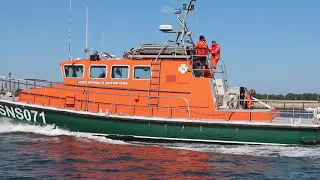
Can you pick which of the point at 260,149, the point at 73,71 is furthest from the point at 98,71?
the point at 260,149

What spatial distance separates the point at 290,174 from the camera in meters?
8.25

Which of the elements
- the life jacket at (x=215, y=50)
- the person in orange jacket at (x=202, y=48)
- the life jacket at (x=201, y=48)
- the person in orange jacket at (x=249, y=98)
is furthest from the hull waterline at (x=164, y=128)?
the life jacket at (x=215, y=50)

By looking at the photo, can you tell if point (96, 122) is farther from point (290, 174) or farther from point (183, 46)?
point (290, 174)

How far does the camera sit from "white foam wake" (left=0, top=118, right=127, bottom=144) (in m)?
11.7

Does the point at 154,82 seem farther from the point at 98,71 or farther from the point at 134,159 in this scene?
the point at 134,159

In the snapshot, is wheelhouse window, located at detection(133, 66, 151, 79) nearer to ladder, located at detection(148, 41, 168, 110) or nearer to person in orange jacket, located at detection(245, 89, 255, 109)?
ladder, located at detection(148, 41, 168, 110)

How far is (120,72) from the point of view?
40.3ft

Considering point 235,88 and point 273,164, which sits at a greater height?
point 235,88

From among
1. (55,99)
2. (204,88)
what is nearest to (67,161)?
(55,99)

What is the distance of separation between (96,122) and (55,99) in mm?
1706

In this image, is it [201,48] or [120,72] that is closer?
[201,48]

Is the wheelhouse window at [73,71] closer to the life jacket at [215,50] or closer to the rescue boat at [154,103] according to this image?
the rescue boat at [154,103]

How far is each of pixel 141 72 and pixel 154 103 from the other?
106 centimetres

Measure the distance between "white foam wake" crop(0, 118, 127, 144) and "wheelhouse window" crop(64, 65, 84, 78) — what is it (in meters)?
1.79
